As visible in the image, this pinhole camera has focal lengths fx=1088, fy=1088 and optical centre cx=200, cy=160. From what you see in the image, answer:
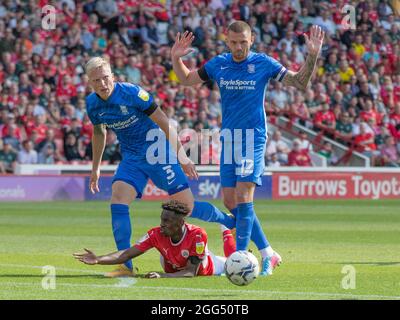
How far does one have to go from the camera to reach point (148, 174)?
11.0 metres

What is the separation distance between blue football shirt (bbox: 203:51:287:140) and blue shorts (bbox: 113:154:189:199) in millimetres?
719

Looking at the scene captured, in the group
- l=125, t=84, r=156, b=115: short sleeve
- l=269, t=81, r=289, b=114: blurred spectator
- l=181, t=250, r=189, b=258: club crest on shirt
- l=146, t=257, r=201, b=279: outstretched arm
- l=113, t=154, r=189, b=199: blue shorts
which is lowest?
l=146, t=257, r=201, b=279: outstretched arm

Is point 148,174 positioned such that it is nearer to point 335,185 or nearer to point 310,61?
point 310,61

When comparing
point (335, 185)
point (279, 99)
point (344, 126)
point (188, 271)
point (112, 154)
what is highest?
point (279, 99)

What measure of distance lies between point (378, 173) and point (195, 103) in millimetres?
5050

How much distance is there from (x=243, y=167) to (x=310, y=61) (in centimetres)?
123

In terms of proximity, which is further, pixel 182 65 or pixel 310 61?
pixel 182 65

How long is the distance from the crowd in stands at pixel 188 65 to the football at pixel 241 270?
622 inches

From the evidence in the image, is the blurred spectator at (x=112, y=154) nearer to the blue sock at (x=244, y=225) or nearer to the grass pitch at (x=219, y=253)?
the grass pitch at (x=219, y=253)

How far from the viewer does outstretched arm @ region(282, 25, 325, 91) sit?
10.3 meters

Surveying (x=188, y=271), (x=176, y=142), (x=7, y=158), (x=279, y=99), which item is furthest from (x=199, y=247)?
(x=279, y=99)

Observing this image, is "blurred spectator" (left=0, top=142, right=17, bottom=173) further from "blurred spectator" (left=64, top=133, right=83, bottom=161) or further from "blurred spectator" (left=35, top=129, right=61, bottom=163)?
"blurred spectator" (left=64, top=133, right=83, bottom=161)

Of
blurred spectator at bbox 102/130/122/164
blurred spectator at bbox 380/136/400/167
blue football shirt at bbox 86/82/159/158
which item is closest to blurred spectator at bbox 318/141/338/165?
blurred spectator at bbox 380/136/400/167

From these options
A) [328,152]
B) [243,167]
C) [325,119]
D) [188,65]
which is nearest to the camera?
[243,167]
